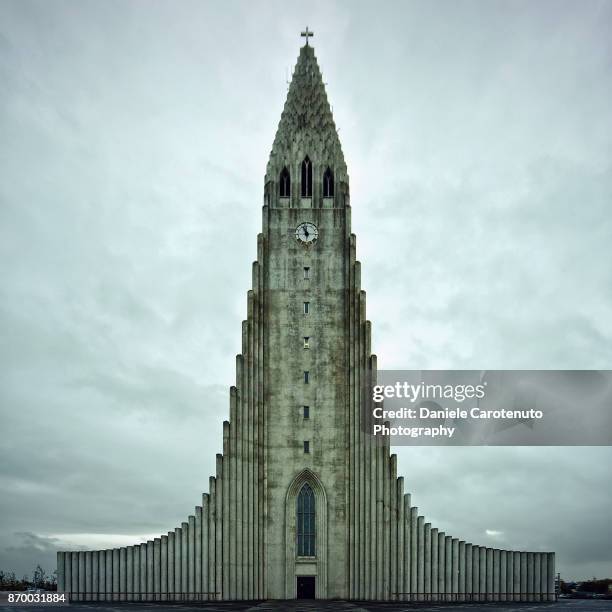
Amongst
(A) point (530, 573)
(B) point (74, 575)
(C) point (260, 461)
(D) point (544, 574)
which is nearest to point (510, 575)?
(A) point (530, 573)

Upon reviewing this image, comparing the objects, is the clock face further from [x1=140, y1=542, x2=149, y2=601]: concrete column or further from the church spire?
[x1=140, y1=542, x2=149, y2=601]: concrete column

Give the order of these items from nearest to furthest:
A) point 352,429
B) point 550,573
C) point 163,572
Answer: point 163,572
point 550,573
point 352,429

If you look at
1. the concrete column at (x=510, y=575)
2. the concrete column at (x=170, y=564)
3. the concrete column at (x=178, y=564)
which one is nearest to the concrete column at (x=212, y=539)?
the concrete column at (x=178, y=564)

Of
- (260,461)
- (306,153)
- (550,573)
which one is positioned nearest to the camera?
(550,573)

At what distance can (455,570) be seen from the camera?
66188 millimetres

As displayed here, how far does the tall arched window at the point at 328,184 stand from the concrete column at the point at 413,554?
2612 centimetres

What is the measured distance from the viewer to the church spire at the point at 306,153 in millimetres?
73625

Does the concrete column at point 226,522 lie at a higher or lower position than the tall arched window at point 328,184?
lower

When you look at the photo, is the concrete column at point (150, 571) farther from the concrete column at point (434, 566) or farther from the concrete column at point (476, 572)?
the concrete column at point (476, 572)

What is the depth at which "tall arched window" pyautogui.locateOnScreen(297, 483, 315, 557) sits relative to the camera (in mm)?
67188

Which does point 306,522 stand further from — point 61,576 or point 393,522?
point 61,576

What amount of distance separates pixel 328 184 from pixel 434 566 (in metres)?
31.4

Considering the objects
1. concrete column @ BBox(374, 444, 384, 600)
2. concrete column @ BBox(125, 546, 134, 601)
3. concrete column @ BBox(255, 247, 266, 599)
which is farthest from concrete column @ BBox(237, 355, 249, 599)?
concrete column @ BBox(374, 444, 384, 600)

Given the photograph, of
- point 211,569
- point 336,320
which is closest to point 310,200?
point 336,320
